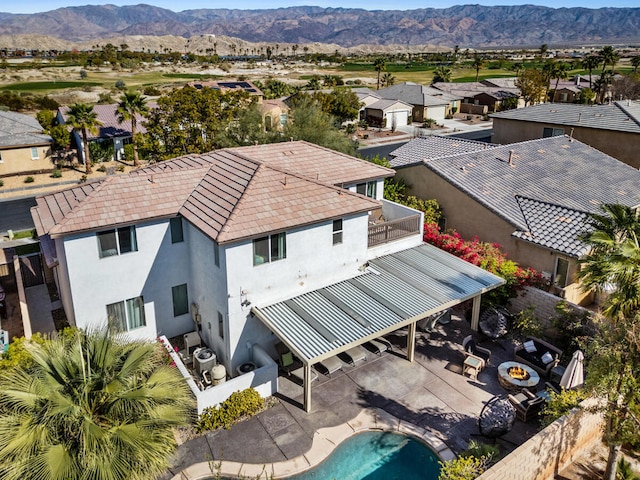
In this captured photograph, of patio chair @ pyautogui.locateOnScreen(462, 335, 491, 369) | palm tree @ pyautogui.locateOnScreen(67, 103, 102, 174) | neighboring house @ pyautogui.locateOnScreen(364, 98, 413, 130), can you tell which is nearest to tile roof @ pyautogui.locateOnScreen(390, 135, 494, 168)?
patio chair @ pyautogui.locateOnScreen(462, 335, 491, 369)

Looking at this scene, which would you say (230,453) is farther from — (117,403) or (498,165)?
(498,165)

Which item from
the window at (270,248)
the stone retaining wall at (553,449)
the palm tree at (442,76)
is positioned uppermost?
the palm tree at (442,76)

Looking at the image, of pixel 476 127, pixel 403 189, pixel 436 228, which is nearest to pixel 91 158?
pixel 403 189

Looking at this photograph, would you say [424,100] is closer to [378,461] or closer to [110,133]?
[110,133]

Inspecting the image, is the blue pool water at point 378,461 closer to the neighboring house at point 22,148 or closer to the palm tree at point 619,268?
the palm tree at point 619,268

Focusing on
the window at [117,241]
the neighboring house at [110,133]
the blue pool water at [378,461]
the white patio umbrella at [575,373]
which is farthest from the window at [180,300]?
the neighboring house at [110,133]

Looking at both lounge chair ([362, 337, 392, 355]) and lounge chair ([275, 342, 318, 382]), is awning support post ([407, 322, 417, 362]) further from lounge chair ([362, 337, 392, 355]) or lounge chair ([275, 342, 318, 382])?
lounge chair ([275, 342, 318, 382])
